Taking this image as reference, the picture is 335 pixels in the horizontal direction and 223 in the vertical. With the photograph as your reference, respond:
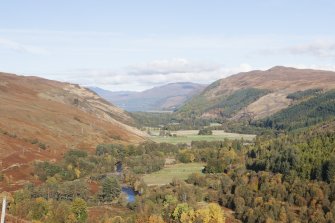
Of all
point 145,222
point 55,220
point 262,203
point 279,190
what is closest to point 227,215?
point 262,203

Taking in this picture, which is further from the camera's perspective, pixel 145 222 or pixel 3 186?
pixel 3 186

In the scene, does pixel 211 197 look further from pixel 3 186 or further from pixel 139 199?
pixel 3 186

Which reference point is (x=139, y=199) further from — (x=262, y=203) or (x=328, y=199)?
(x=328, y=199)

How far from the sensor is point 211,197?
18462 centimetres

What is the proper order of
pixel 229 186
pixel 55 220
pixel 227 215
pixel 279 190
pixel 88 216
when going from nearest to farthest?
pixel 55 220, pixel 88 216, pixel 227 215, pixel 279 190, pixel 229 186

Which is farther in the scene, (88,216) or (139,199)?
(139,199)

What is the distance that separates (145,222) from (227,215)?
131 ft

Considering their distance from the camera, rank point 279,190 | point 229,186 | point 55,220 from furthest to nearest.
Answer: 1. point 229,186
2. point 279,190
3. point 55,220

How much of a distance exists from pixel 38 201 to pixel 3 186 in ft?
165

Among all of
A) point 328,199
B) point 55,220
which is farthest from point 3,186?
point 328,199

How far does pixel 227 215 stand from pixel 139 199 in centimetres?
2979

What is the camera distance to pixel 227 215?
164m

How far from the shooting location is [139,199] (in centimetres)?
16575

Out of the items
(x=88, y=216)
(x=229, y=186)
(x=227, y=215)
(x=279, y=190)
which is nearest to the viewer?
(x=88, y=216)
